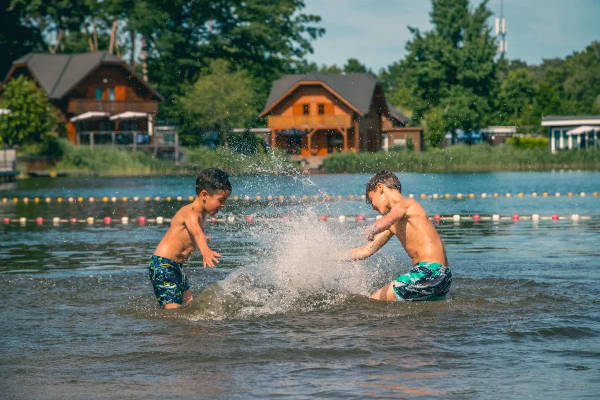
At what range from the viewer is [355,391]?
7.05 meters

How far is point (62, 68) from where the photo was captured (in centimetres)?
7925

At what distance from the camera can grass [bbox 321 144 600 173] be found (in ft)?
196

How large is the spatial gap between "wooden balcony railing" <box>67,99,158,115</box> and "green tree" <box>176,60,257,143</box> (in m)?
3.00

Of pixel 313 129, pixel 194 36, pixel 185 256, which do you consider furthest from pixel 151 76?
pixel 185 256

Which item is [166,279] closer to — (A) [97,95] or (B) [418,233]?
(B) [418,233]

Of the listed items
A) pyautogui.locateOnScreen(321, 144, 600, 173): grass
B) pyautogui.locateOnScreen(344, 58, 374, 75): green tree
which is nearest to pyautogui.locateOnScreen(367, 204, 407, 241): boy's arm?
pyautogui.locateOnScreen(321, 144, 600, 173): grass

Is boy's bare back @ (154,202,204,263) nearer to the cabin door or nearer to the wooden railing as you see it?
the wooden railing

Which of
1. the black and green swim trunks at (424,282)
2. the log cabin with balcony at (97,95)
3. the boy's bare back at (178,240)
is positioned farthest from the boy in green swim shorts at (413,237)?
the log cabin with balcony at (97,95)

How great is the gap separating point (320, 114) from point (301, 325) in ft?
224

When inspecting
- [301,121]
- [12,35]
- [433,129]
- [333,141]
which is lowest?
[333,141]

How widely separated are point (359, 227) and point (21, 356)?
520 inches

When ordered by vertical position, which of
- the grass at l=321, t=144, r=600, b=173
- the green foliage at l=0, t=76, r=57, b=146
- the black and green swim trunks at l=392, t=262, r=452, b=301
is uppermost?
the green foliage at l=0, t=76, r=57, b=146

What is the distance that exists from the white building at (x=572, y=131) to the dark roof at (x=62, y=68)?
36992 mm

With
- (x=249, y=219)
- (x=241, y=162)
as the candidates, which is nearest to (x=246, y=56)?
(x=241, y=162)
